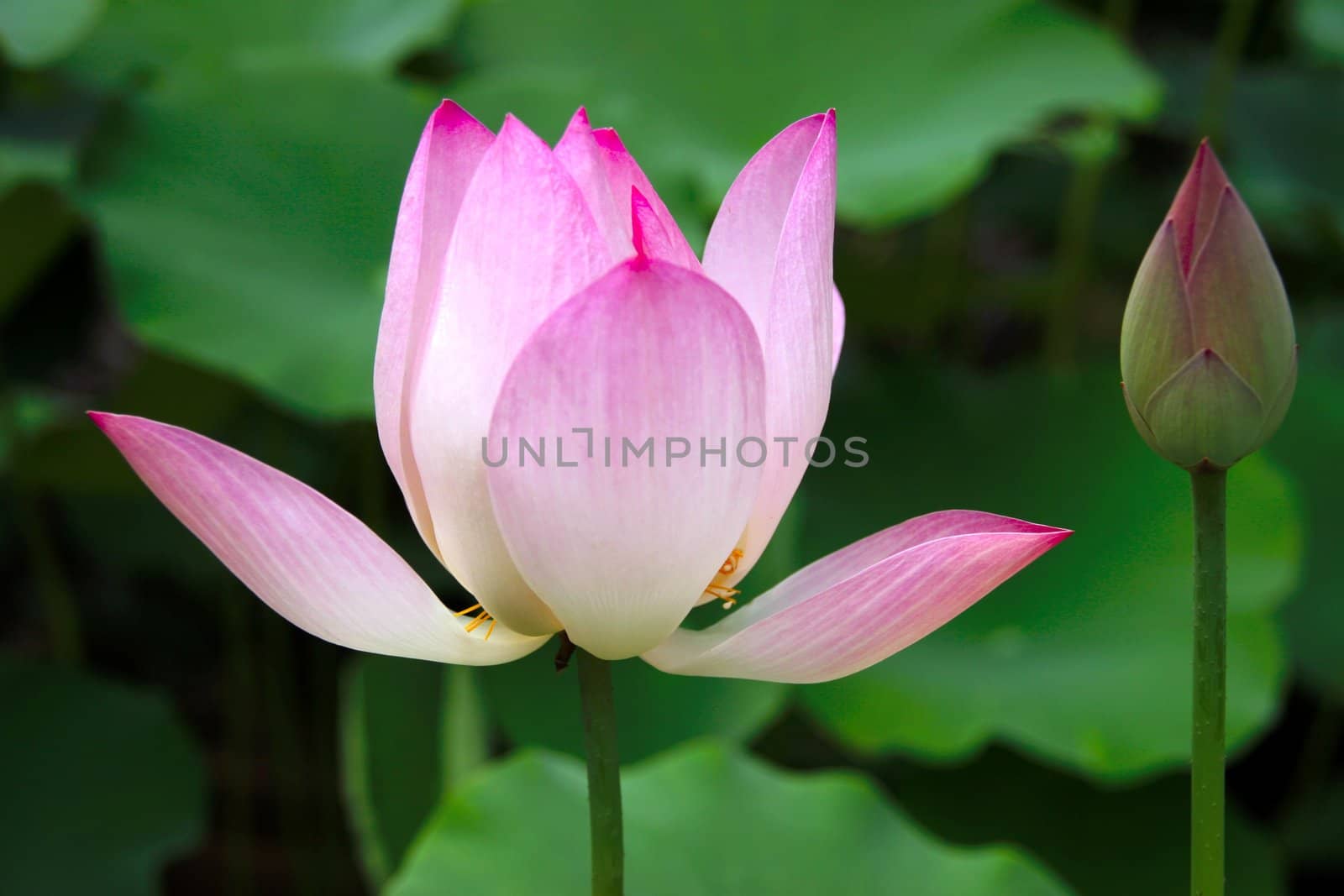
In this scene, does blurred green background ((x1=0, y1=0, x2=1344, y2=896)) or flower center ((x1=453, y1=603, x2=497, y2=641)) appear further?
blurred green background ((x1=0, y1=0, x2=1344, y2=896))

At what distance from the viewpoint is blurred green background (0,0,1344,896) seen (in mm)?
986

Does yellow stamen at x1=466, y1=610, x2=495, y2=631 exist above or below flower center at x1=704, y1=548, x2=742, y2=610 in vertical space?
below

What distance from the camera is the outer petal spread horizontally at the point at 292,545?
0.31 metres

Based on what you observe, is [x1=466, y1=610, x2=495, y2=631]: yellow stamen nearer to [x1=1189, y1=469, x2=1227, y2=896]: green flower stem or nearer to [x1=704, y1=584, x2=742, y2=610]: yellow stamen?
[x1=704, y1=584, x2=742, y2=610]: yellow stamen

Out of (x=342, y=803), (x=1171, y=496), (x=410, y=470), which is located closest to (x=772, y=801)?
(x=410, y=470)

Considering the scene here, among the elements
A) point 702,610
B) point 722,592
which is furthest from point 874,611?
point 702,610

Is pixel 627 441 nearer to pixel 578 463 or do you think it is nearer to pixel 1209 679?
pixel 578 463

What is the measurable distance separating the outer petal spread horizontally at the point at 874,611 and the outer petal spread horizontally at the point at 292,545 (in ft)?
0.21

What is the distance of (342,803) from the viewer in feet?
4.70

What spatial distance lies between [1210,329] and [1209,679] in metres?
0.09

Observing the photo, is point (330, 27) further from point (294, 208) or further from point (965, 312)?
point (965, 312)

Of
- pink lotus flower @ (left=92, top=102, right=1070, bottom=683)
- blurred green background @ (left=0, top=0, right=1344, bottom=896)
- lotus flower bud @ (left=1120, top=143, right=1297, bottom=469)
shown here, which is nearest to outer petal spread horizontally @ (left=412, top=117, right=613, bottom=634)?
pink lotus flower @ (left=92, top=102, right=1070, bottom=683)

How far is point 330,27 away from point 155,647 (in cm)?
90

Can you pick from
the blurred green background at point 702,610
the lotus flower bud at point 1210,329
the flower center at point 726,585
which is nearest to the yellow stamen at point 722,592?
the flower center at point 726,585
